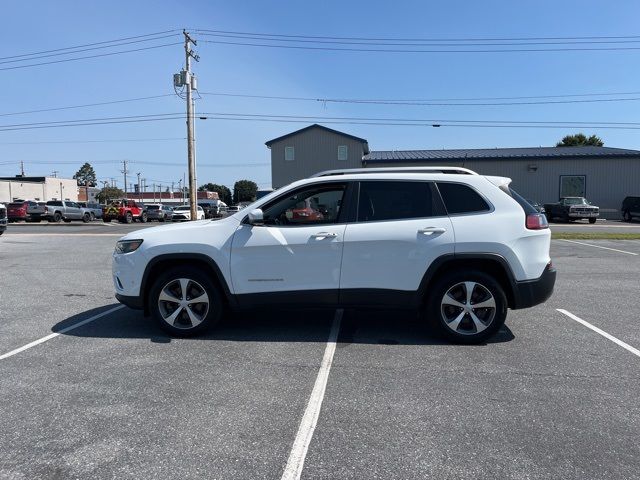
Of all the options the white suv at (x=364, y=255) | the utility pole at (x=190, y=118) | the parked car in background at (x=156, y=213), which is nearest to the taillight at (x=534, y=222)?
the white suv at (x=364, y=255)

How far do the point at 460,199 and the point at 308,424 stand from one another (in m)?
2.91

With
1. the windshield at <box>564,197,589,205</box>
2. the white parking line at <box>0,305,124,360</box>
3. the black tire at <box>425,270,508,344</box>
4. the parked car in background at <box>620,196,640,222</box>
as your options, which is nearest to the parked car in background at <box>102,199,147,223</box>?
the windshield at <box>564,197,589,205</box>

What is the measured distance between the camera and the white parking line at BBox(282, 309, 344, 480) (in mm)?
2830

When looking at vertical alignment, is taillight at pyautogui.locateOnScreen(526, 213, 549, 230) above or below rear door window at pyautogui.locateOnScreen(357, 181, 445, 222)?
below

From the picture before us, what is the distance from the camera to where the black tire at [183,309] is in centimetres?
525

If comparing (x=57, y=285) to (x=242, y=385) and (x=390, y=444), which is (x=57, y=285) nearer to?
(x=242, y=385)

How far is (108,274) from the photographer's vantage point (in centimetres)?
986

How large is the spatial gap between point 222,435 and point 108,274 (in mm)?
7614

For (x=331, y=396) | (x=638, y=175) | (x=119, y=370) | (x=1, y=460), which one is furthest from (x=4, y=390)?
(x=638, y=175)

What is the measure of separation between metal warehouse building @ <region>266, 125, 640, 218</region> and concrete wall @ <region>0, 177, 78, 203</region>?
46.1 m

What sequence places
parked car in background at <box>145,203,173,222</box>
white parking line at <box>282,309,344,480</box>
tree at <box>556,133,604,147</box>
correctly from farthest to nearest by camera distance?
tree at <box>556,133,604,147</box> → parked car in background at <box>145,203,173,222</box> → white parking line at <box>282,309,344,480</box>

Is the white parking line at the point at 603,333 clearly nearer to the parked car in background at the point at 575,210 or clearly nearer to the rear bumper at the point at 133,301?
the rear bumper at the point at 133,301

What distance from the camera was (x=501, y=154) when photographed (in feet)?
135

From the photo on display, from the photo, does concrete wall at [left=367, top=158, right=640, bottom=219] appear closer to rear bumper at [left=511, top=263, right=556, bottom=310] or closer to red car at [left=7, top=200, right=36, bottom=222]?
red car at [left=7, top=200, right=36, bottom=222]
